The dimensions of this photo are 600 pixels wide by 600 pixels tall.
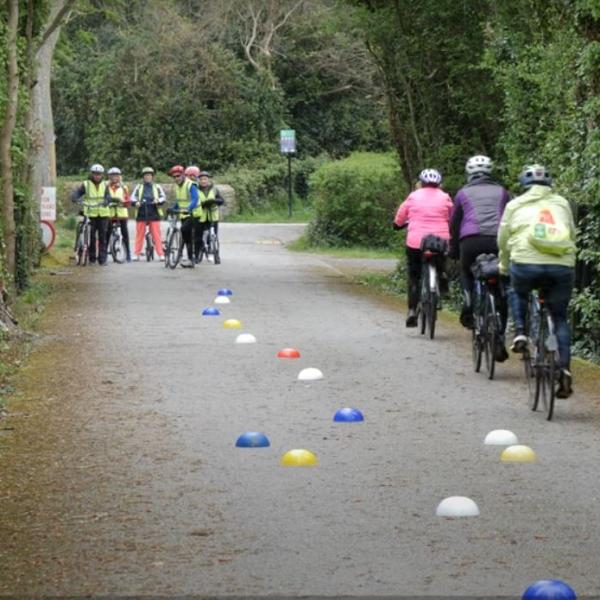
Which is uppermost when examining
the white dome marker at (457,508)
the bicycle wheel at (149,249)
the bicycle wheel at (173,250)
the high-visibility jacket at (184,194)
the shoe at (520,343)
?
the shoe at (520,343)

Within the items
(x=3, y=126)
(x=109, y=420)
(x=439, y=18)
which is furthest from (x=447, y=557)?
(x=439, y=18)

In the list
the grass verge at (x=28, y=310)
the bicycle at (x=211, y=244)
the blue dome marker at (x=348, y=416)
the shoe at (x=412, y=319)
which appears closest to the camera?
the blue dome marker at (x=348, y=416)

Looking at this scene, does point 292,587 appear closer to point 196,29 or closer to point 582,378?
point 582,378

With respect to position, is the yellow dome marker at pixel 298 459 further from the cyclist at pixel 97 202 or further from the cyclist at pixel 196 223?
the cyclist at pixel 97 202

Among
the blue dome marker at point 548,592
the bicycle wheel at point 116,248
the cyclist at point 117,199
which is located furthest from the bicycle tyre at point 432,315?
the bicycle wheel at point 116,248

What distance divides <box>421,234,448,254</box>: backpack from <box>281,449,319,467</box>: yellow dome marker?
7.52 meters

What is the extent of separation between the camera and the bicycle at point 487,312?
1458 centimetres

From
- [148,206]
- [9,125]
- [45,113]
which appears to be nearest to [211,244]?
[148,206]

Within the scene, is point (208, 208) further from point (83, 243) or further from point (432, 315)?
point (432, 315)

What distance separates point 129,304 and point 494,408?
1042 cm

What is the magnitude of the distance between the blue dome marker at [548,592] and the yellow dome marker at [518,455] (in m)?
3.57

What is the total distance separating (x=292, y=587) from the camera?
7.24 meters

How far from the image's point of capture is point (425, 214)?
18.1 meters

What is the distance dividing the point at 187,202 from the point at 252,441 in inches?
775
